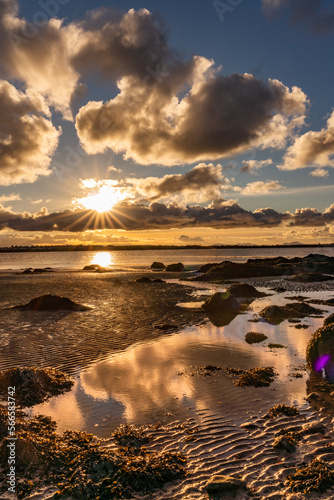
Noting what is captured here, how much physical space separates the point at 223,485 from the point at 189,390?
165 inches

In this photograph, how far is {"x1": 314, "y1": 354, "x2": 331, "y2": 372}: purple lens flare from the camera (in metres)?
10.5

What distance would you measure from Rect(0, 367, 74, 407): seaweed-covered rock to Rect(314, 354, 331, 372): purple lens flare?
801cm

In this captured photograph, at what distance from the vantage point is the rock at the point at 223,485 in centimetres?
523

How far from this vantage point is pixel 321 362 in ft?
34.9

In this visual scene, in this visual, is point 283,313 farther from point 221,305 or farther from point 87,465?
point 87,465

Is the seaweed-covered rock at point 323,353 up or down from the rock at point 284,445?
up

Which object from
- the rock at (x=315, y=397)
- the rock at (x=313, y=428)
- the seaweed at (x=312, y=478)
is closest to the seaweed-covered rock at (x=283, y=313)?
the rock at (x=315, y=397)

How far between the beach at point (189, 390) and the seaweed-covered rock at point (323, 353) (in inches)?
18.3

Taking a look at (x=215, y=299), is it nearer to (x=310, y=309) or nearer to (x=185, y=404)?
(x=310, y=309)

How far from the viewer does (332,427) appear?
725cm

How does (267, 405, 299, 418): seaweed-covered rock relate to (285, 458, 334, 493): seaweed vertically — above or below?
below

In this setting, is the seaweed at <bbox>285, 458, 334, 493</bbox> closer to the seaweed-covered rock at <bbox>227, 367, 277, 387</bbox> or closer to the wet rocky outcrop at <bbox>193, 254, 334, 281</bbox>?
the seaweed-covered rock at <bbox>227, 367, 277, 387</bbox>

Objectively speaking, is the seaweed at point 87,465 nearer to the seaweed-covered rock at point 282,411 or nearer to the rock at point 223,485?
the rock at point 223,485

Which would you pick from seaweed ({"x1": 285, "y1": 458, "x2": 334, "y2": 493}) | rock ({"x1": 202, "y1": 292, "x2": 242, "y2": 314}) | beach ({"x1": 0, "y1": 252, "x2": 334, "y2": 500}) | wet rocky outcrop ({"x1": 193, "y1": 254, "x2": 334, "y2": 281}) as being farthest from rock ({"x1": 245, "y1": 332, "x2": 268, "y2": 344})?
wet rocky outcrop ({"x1": 193, "y1": 254, "x2": 334, "y2": 281})
